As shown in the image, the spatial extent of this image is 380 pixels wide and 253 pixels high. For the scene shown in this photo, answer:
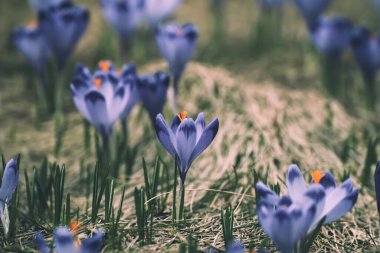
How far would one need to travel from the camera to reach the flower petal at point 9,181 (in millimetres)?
1708

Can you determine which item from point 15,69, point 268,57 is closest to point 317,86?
point 268,57

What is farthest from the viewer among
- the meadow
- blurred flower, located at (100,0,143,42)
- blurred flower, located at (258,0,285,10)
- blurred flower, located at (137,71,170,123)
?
blurred flower, located at (258,0,285,10)

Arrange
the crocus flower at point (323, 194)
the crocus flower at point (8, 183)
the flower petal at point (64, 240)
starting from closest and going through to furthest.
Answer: the flower petal at point (64, 240) → the crocus flower at point (323, 194) → the crocus flower at point (8, 183)

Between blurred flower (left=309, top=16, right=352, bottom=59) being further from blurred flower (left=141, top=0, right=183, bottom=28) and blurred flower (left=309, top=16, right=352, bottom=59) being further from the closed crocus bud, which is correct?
the closed crocus bud

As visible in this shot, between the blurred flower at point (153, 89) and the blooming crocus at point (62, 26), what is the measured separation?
61 cm

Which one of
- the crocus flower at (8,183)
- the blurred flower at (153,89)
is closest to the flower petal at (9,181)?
the crocus flower at (8,183)

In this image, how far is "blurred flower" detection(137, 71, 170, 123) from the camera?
2352 mm

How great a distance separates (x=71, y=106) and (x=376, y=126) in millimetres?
1669

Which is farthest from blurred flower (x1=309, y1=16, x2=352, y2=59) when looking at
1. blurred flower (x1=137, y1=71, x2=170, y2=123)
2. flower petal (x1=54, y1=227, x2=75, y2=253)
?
flower petal (x1=54, y1=227, x2=75, y2=253)

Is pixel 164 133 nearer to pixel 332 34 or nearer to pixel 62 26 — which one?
pixel 62 26

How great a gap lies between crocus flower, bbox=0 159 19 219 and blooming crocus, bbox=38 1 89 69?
120 centimetres

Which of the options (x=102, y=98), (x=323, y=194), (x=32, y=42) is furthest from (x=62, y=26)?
(x=323, y=194)

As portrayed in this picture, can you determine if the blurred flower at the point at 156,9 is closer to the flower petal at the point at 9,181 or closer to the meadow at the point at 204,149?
the meadow at the point at 204,149

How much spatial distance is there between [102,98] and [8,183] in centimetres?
51
